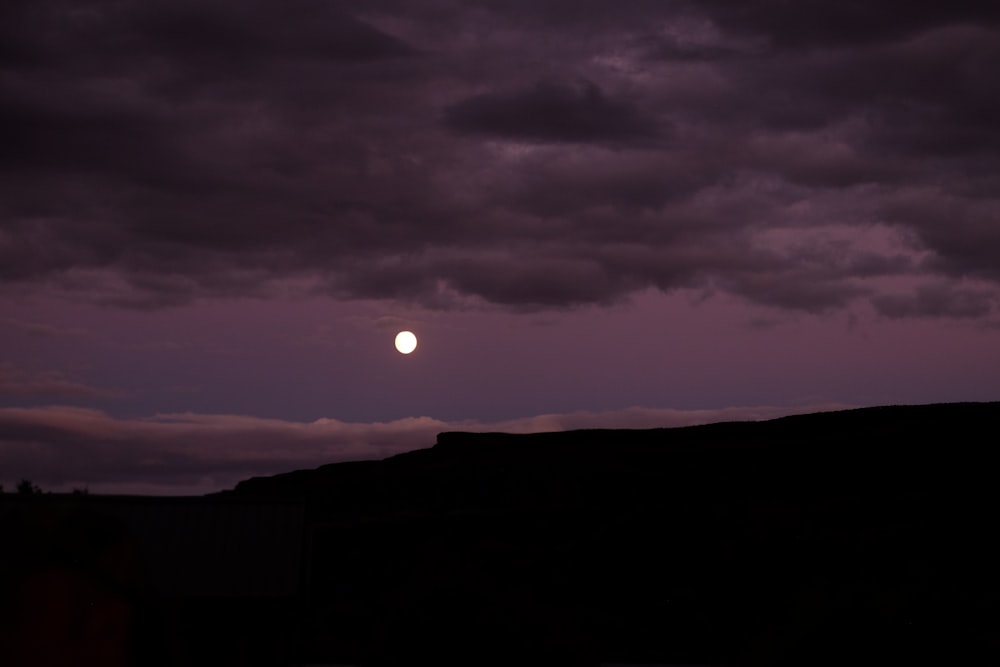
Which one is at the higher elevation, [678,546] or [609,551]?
[678,546]

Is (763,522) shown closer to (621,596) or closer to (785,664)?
(621,596)

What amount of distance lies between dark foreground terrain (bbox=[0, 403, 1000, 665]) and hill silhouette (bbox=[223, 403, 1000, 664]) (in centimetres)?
13

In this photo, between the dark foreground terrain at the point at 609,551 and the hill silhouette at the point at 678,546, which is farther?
the hill silhouette at the point at 678,546

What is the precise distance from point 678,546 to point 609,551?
3125 millimetres

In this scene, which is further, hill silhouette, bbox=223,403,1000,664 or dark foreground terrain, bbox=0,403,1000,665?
hill silhouette, bbox=223,403,1000,664

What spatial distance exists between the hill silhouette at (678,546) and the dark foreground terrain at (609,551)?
13 cm

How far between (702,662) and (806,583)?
7361 millimetres

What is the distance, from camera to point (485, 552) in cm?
5162

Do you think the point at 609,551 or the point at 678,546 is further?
the point at 609,551

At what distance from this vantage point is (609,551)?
51156mm

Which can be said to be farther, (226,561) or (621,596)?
(621,596)

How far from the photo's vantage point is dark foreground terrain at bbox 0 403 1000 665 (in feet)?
90.3

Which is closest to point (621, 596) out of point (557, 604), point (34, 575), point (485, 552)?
point (557, 604)

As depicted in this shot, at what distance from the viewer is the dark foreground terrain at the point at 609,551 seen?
90.3ft
